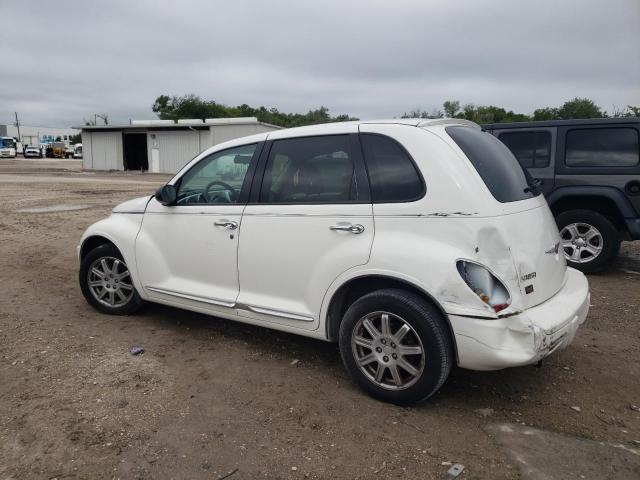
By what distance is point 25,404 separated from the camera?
3.24 m

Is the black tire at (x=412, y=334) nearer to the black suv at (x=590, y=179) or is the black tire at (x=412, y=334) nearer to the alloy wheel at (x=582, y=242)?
the black suv at (x=590, y=179)

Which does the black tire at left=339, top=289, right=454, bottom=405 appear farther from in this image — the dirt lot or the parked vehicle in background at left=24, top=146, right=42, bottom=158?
the parked vehicle in background at left=24, top=146, right=42, bottom=158

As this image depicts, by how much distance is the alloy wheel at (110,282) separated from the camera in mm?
4814

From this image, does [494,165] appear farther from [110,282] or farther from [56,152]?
[56,152]

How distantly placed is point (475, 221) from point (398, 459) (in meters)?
1.39

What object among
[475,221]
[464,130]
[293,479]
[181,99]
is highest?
[181,99]

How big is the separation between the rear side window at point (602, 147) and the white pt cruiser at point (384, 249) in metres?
3.51

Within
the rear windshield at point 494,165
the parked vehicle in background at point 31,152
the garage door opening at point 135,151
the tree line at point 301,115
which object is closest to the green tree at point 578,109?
the tree line at point 301,115

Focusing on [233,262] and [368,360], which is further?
[233,262]

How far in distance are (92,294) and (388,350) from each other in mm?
3214

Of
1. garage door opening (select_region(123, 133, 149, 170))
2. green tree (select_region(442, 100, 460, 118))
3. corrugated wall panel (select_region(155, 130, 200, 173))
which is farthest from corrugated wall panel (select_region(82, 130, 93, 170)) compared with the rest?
green tree (select_region(442, 100, 460, 118))

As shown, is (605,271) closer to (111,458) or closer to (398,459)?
(398,459)

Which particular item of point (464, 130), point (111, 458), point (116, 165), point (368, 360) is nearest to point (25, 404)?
point (111, 458)

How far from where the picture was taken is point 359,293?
3465 mm
